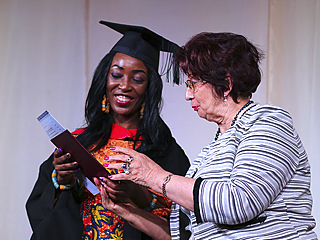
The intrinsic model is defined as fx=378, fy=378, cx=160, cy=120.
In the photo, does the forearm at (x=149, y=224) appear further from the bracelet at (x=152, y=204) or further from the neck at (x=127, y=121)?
the neck at (x=127, y=121)

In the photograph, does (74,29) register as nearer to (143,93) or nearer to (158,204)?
(143,93)

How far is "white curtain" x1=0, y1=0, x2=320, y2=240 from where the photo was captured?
2.62 m

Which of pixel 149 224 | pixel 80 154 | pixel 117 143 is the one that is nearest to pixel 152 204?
pixel 149 224

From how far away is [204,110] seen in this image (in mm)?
1432

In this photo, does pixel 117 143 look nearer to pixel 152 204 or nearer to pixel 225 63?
pixel 152 204

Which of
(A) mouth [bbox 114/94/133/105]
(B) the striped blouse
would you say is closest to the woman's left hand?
(B) the striped blouse

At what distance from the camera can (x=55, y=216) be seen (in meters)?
1.73

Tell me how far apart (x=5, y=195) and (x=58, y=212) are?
1103 mm

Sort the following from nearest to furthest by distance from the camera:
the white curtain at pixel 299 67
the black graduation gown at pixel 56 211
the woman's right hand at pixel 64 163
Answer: the woman's right hand at pixel 64 163
the black graduation gown at pixel 56 211
the white curtain at pixel 299 67

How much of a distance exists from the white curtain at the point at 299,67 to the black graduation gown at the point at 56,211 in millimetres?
1106

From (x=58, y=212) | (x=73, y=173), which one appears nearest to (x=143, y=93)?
(x=73, y=173)

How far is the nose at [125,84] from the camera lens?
6.26 feet

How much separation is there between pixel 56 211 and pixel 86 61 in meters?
1.73

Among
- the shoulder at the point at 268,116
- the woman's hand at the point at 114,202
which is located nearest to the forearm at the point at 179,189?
the shoulder at the point at 268,116
